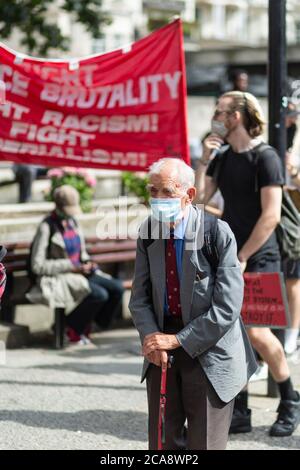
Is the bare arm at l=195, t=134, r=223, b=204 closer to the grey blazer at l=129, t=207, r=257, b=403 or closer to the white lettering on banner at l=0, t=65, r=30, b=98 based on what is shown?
the white lettering on banner at l=0, t=65, r=30, b=98

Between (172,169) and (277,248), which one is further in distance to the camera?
(277,248)

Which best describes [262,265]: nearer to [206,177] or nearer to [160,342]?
[206,177]

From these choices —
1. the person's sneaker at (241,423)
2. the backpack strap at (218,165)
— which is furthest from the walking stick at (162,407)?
the backpack strap at (218,165)

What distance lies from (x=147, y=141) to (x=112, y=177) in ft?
30.1

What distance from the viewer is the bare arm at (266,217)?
584cm

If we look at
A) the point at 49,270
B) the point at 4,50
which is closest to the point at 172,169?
the point at 4,50

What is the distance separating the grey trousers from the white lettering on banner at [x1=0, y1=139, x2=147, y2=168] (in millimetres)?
Result: 3201

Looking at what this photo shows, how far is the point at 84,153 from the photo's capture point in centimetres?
743

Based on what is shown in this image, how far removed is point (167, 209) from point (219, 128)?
188 cm

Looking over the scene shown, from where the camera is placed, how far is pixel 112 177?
16.7 metres

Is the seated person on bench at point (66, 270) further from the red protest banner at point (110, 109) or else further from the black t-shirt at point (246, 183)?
the black t-shirt at point (246, 183)

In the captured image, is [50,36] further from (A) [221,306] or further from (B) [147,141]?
(A) [221,306]

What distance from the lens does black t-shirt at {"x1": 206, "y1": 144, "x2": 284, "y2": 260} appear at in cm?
586

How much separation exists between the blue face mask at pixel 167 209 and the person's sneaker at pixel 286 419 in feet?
6.97
